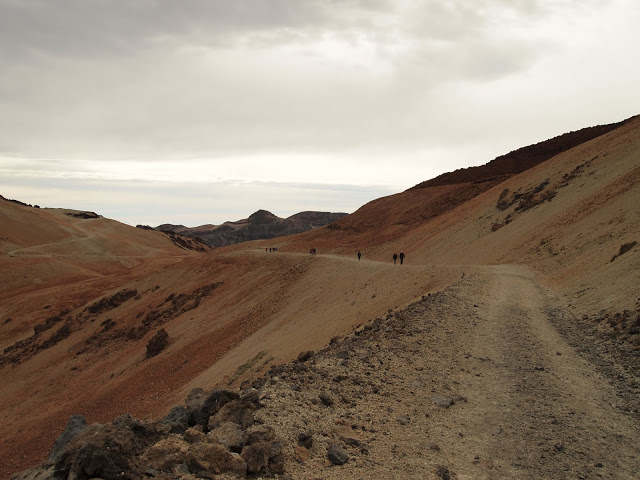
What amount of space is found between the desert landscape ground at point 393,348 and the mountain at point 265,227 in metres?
119

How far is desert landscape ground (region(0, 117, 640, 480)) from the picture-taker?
6.51 meters

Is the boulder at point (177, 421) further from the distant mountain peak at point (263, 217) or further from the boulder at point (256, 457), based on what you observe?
the distant mountain peak at point (263, 217)

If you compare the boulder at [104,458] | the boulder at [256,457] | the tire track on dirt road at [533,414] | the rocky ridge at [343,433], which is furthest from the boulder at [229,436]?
the tire track on dirt road at [533,414]

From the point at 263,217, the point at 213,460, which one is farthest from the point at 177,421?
the point at 263,217

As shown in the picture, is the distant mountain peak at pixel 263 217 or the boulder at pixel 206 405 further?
the distant mountain peak at pixel 263 217

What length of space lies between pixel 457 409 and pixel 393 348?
10.3 feet

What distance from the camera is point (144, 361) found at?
2883 cm

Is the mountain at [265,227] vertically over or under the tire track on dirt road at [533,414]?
over

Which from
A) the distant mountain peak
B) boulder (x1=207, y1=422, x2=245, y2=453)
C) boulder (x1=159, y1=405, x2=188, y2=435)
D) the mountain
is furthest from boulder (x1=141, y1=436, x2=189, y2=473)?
the distant mountain peak

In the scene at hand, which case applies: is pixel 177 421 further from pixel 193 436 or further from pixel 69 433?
pixel 69 433

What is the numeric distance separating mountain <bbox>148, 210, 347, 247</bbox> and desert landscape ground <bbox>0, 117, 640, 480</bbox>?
389 feet

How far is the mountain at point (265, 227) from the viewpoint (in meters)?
178

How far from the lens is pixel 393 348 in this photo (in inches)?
440

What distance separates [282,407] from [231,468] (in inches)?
79.1
